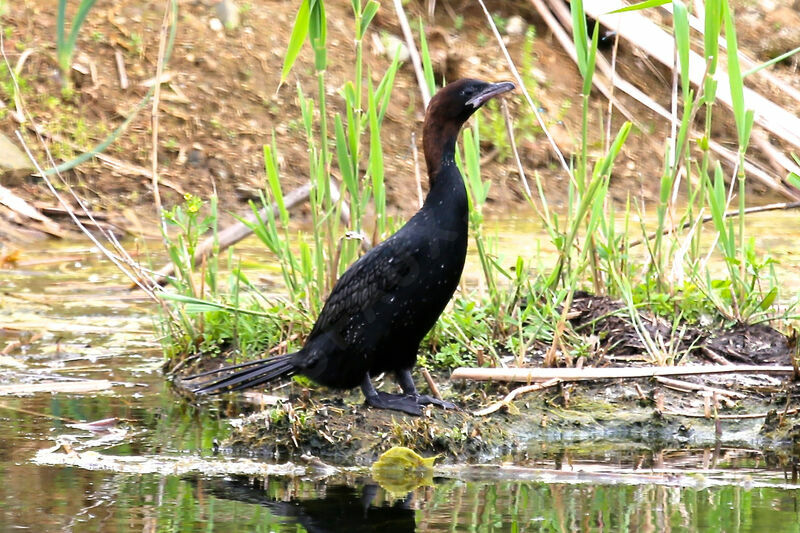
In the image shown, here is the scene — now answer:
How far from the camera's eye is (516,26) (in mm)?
11398

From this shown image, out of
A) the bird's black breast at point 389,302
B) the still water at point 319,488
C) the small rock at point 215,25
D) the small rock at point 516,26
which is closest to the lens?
the still water at point 319,488

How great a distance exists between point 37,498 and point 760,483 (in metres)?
2.16

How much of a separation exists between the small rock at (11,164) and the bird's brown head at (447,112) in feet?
17.8

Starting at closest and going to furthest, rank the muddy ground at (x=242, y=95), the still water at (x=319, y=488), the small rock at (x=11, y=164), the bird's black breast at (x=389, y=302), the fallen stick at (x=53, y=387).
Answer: the still water at (x=319, y=488), the bird's black breast at (x=389, y=302), the fallen stick at (x=53, y=387), the small rock at (x=11, y=164), the muddy ground at (x=242, y=95)

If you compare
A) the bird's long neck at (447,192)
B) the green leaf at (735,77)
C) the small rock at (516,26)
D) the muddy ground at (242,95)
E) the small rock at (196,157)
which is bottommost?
the bird's long neck at (447,192)

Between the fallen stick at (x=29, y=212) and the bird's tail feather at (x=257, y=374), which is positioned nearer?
the bird's tail feather at (x=257, y=374)

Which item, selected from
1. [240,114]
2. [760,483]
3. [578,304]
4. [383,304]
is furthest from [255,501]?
[240,114]

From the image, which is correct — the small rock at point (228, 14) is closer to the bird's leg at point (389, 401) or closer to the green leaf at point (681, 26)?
the green leaf at point (681, 26)

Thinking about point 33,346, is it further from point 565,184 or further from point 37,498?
point 565,184

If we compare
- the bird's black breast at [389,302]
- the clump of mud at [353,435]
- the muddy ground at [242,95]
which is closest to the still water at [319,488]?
the clump of mud at [353,435]

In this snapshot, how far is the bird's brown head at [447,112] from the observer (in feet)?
15.1

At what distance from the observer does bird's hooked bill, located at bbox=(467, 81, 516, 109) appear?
462cm

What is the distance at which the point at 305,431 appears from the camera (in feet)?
14.0

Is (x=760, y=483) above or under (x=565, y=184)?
under
